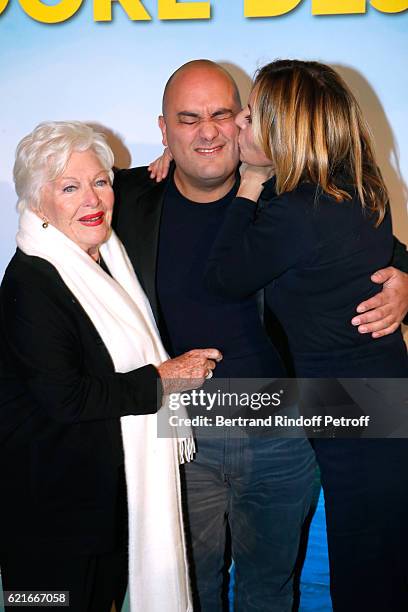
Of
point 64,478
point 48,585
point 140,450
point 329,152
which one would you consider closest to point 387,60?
point 329,152

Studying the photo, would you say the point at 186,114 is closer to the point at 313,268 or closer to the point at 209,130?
the point at 209,130

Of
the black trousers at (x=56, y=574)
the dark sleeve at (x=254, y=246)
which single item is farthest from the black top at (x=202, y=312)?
the black trousers at (x=56, y=574)

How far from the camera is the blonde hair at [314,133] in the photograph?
5.09 feet

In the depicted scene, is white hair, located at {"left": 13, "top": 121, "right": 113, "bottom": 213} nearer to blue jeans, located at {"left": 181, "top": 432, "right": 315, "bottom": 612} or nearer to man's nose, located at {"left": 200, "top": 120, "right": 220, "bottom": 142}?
man's nose, located at {"left": 200, "top": 120, "right": 220, "bottom": 142}

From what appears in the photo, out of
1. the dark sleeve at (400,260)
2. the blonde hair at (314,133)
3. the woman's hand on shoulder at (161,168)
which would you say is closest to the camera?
the blonde hair at (314,133)

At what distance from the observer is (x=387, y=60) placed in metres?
2.34

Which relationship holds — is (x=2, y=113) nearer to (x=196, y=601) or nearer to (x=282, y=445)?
(x=282, y=445)

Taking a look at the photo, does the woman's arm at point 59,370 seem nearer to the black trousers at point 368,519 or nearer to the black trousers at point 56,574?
the black trousers at point 56,574

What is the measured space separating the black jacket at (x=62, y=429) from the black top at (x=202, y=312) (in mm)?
259

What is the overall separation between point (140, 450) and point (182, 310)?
37 cm

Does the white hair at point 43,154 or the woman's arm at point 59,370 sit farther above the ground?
the white hair at point 43,154

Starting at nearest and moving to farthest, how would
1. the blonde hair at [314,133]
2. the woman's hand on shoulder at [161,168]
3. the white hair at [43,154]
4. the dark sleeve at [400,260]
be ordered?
the blonde hair at [314,133] < the white hair at [43,154] < the dark sleeve at [400,260] < the woman's hand on shoulder at [161,168]

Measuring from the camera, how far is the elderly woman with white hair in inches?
63.1

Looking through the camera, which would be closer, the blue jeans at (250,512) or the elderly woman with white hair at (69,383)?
the elderly woman with white hair at (69,383)
